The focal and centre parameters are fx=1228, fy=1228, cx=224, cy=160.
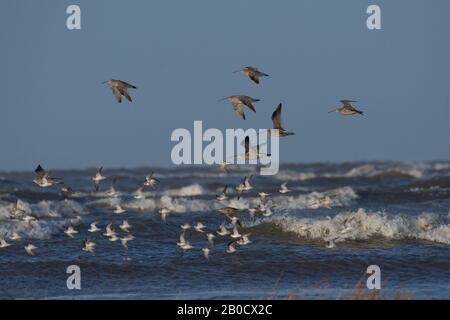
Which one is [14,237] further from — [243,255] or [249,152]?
[249,152]

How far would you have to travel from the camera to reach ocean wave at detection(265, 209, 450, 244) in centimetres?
2683

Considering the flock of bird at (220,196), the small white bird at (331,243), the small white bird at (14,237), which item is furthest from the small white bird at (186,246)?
the small white bird at (14,237)

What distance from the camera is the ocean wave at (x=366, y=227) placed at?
88.0 feet

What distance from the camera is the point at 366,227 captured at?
27734mm

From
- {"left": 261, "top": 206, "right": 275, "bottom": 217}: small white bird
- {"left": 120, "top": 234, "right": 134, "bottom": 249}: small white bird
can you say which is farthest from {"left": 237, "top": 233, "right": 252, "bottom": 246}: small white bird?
{"left": 261, "top": 206, "right": 275, "bottom": 217}: small white bird

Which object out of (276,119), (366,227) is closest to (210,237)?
(366,227)

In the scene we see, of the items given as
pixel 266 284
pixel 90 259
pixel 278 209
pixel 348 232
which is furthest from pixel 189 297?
pixel 278 209

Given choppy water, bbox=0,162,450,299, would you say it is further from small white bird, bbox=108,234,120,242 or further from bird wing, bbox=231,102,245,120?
bird wing, bbox=231,102,245,120

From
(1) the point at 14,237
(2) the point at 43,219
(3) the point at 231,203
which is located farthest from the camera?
(3) the point at 231,203

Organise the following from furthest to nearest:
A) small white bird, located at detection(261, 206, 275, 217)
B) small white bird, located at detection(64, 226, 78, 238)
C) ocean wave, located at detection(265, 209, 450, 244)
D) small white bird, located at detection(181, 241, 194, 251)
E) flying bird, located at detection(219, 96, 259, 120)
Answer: small white bird, located at detection(261, 206, 275, 217) < ocean wave, located at detection(265, 209, 450, 244) < small white bird, located at detection(64, 226, 78, 238) < small white bird, located at detection(181, 241, 194, 251) < flying bird, located at detection(219, 96, 259, 120)

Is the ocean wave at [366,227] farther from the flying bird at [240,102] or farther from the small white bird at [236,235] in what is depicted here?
the flying bird at [240,102]

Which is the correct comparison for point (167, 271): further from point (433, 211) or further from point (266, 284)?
point (433, 211)

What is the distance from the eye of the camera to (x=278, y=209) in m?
32.6

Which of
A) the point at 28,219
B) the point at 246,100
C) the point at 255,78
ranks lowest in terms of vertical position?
the point at 28,219
